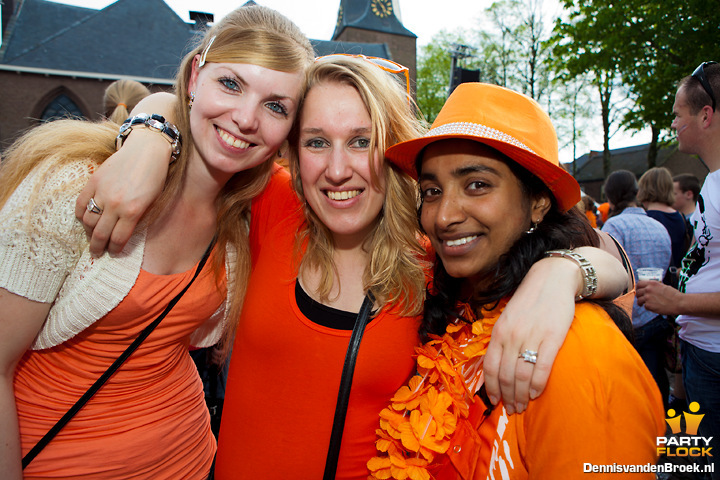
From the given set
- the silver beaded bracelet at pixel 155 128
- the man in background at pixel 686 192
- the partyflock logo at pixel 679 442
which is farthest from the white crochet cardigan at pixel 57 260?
the man in background at pixel 686 192

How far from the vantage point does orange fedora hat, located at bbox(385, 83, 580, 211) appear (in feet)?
4.48

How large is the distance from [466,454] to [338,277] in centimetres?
88

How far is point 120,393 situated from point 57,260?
22.5 inches

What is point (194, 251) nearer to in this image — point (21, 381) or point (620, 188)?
point (21, 381)

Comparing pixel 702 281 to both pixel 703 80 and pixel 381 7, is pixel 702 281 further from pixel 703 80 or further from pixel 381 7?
pixel 381 7

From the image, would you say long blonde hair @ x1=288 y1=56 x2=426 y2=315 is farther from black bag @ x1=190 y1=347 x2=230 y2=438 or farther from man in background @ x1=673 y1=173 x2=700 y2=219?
man in background @ x1=673 y1=173 x2=700 y2=219

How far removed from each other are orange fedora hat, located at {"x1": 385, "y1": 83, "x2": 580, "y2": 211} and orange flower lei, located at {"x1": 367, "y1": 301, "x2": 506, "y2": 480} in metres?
0.46

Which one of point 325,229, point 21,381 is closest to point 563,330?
point 325,229

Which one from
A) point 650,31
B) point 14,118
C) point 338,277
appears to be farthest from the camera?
point 14,118

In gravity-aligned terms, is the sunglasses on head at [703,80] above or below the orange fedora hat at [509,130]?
above

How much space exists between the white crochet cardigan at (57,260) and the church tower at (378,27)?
28541 mm

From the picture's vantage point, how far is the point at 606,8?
1152 cm

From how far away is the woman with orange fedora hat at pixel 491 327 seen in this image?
110 cm

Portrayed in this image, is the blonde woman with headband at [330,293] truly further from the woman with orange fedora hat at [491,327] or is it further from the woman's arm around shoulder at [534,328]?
the woman's arm around shoulder at [534,328]
